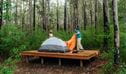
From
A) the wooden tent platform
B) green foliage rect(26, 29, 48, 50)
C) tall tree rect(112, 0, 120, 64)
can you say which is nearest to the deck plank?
the wooden tent platform

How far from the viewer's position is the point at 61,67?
16641mm

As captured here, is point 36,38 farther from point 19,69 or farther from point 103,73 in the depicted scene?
point 103,73

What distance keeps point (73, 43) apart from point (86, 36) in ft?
7.39

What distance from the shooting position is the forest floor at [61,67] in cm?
1565

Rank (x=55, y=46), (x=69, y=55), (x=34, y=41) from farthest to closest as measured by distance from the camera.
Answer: (x=34, y=41), (x=55, y=46), (x=69, y=55)

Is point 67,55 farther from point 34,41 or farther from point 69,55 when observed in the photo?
point 34,41

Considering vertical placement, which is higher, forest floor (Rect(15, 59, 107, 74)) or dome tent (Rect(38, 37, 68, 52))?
dome tent (Rect(38, 37, 68, 52))

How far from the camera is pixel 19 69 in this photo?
54.3 ft

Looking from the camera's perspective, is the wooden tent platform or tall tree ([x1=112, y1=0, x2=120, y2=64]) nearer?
tall tree ([x1=112, y1=0, x2=120, y2=64])

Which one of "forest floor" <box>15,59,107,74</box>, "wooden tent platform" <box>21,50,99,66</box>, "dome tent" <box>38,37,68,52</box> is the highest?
"dome tent" <box>38,37,68,52</box>

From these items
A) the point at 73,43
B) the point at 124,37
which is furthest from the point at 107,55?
the point at 73,43

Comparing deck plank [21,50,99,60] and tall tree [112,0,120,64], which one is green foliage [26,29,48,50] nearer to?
deck plank [21,50,99,60]

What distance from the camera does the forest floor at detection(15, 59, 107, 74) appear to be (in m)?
15.6

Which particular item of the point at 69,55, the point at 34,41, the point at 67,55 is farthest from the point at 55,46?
the point at 34,41
